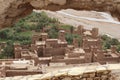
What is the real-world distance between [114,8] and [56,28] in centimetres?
1768

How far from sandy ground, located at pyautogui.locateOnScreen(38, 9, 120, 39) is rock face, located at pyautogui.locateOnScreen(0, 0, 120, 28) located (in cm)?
2012

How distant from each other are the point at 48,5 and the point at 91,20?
24101mm

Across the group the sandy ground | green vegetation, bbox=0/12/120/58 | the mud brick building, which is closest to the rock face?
the mud brick building

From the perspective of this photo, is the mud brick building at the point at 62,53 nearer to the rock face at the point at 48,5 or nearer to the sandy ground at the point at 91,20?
the rock face at the point at 48,5

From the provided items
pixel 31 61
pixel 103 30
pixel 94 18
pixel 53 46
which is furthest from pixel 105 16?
pixel 31 61

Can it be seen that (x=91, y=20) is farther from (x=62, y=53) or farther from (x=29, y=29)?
(x=62, y=53)

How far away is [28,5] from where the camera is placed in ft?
18.6

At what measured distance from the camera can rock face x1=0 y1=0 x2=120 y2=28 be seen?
546cm

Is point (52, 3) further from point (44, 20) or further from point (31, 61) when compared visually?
point (44, 20)

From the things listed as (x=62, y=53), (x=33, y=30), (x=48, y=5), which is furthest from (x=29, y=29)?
(x=48, y=5)

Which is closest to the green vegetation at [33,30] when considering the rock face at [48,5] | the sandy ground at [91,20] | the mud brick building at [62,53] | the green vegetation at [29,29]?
the green vegetation at [29,29]

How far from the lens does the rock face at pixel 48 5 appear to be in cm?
546

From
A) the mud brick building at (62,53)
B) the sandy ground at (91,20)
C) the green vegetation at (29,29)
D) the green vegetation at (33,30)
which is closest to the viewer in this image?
the mud brick building at (62,53)

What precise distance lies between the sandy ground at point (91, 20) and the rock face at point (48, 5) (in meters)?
20.1
